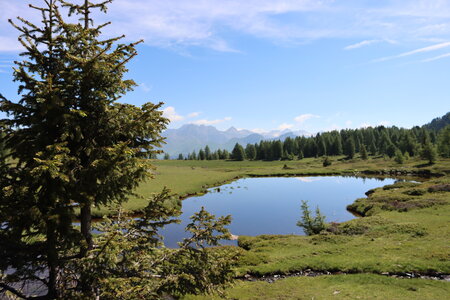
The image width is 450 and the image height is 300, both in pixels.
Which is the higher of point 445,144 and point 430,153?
point 445,144

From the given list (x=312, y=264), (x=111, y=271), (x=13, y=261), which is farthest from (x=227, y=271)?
(x=312, y=264)

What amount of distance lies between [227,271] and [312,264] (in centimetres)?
1606

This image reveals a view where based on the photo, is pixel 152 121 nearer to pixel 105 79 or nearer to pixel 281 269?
pixel 105 79

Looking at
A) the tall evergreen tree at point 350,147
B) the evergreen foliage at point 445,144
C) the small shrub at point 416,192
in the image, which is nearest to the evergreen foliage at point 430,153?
the evergreen foliage at point 445,144

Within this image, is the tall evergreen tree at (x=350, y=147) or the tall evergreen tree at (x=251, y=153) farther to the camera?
the tall evergreen tree at (x=251, y=153)

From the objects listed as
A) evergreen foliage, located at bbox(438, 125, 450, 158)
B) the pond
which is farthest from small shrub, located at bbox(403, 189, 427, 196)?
evergreen foliage, located at bbox(438, 125, 450, 158)

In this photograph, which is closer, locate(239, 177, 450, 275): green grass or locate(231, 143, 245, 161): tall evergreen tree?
locate(239, 177, 450, 275): green grass

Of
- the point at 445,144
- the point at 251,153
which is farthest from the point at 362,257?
the point at 251,153

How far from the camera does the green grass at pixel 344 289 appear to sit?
1691 cm

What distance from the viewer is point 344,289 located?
18.1m

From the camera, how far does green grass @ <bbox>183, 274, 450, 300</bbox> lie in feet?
55.5

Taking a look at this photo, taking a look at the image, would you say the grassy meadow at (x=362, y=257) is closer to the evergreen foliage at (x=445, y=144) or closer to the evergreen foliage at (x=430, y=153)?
the evergreen foliage at (x=430, y=153)

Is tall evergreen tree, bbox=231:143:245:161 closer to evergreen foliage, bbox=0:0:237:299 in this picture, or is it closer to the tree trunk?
evergreen foliage, bbox=0:0:237:299

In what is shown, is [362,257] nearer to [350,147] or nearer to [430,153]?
[430,153]
